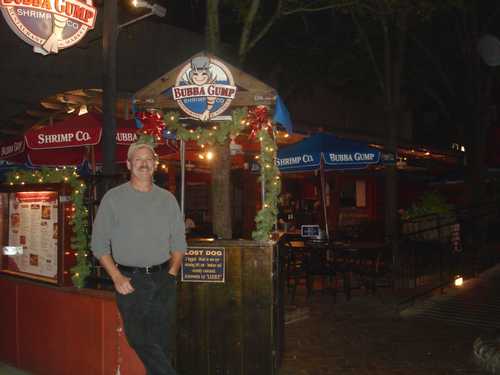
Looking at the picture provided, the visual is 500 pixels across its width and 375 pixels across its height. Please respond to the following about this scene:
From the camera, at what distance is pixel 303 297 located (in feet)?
32.3

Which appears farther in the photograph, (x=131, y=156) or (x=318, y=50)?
(x=318, y=50)

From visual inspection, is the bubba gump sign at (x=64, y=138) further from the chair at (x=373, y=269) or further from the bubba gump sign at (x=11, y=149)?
the chair at (x=373, y=269)

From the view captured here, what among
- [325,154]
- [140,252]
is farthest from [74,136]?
[325,154]

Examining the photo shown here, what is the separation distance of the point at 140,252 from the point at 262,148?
6.13 ft

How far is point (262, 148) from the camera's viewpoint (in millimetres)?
5762

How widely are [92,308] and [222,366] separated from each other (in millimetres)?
1331

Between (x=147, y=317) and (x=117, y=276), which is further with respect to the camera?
(x=147, y=317)

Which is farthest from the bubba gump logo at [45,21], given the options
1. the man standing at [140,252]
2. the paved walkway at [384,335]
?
the paved walkway at [384,335]

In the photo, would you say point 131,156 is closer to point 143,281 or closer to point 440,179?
point 143,281

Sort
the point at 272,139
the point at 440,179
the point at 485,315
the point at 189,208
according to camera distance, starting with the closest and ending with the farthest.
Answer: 1. the point at 272,139
2. the point at 485,315
3. the point at 189,208
4. the point at 440,179

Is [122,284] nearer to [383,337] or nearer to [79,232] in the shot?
[79,232]

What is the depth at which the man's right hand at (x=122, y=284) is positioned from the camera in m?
4.32

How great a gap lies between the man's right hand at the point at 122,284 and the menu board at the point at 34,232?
1885 millimetres

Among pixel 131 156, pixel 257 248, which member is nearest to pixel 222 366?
pixel 257 248
